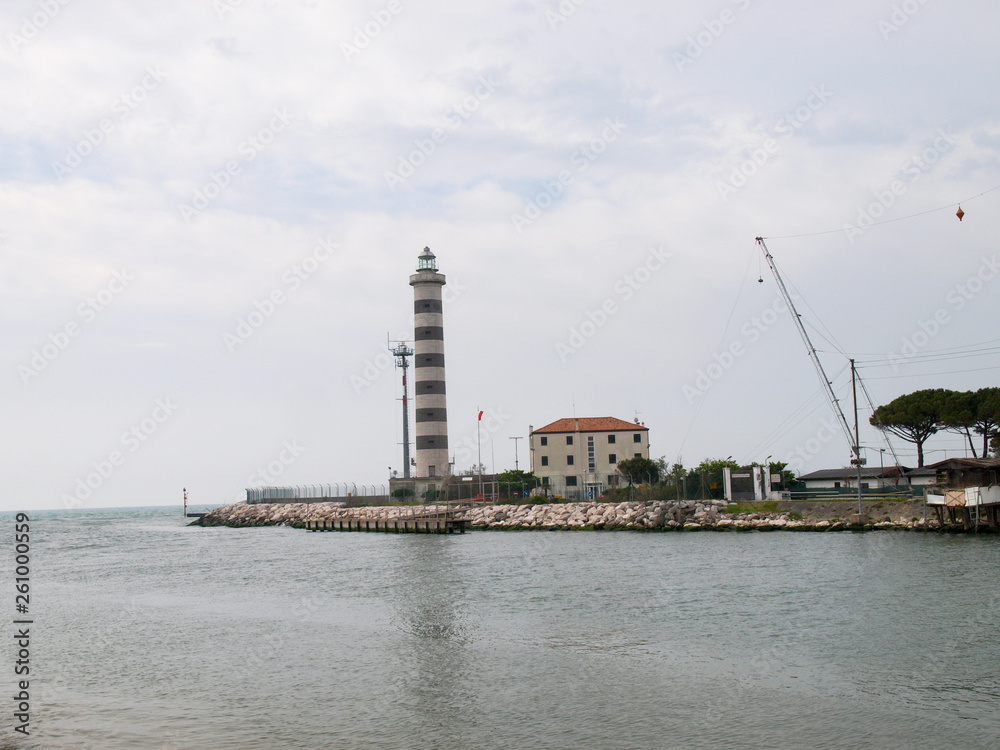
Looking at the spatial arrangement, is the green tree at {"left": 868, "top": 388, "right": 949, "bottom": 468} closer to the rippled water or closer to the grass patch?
the grass patch

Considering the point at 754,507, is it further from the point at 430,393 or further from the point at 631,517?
the point at 430,393

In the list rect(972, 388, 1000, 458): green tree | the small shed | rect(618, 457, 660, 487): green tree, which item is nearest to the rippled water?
the small shed

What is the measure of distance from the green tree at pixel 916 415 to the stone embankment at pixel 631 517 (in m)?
22.0

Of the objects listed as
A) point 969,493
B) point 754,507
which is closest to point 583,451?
point 754,507

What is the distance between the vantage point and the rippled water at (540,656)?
14.9m

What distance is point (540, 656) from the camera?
2012cm

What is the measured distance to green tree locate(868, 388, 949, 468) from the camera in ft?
237

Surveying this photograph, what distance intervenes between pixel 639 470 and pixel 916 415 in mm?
24088

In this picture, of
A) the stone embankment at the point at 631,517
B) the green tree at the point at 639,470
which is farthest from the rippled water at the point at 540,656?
the green tree at the point at 639,470

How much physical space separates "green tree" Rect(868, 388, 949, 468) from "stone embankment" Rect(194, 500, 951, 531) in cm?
2203

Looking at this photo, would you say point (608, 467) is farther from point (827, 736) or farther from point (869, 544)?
point (827, 736)

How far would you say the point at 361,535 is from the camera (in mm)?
68375

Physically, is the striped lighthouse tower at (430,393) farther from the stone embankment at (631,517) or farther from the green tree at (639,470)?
the green tree at (639,470)

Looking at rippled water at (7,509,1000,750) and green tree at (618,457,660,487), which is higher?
green tree at (618,457,660,487)
